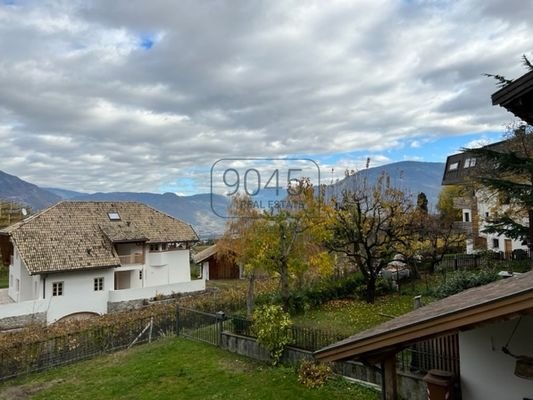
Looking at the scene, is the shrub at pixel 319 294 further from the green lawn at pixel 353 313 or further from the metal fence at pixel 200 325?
the metal fence at pixel 200 325

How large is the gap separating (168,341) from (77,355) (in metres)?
3.34

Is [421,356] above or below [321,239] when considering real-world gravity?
below

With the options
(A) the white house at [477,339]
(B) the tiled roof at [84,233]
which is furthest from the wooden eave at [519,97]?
(B) the tiled roof at [84,233]

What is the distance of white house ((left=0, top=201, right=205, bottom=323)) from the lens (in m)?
25.2

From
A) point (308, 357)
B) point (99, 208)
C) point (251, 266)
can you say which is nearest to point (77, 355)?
point (251, 266)

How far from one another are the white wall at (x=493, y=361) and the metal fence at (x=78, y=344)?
44.1 ft

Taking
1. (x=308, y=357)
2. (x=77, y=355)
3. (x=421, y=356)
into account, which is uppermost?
(x=421, y=356)

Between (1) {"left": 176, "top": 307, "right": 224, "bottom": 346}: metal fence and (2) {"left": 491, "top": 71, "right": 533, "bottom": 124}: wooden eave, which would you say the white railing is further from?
(2) {"left": 491, "top": 71, "right": 533, "bottom": 124}: wooden eave

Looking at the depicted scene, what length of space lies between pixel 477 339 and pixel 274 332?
7.26 meters

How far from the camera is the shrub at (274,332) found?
11695 millimetres

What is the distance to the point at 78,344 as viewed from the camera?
14.9 metres

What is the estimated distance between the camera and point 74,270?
85.5 ft

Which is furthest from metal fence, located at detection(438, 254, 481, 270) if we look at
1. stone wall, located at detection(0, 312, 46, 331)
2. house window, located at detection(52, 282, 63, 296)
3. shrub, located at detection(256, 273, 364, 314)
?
stone wall, located at detection(0, 312, 46, 331)

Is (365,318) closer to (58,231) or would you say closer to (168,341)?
(168,341)
